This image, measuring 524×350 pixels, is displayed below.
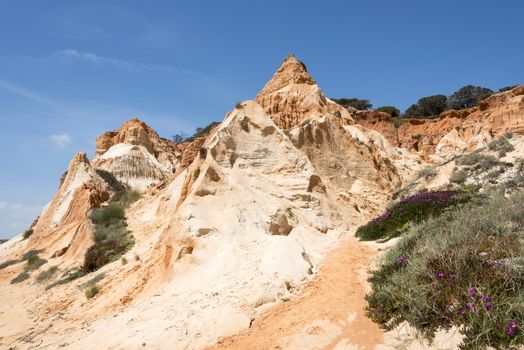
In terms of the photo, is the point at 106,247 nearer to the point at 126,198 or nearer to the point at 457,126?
the point at 126,198

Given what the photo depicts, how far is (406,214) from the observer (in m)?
10.1

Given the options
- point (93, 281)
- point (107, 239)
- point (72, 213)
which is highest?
point (72, 213)

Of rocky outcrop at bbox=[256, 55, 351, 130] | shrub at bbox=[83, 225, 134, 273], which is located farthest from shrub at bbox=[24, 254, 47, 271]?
rocky outcrop at bbox=[256, 55, 351, 130]

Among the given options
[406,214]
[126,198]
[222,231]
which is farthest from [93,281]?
[126,198]

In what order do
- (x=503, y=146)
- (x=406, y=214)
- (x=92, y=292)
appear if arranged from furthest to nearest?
1. (x=503, y=146)
2. (x=406, y=214)
3. (x=92, y=292)

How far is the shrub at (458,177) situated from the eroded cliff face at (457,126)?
53.8 feet

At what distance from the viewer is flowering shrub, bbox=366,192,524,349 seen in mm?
3875

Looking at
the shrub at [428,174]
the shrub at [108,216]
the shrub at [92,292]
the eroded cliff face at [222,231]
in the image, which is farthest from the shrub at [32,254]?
the shrub at [428,174]

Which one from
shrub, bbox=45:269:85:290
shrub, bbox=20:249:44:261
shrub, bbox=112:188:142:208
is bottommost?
shrub, bbox=45:269:85:290

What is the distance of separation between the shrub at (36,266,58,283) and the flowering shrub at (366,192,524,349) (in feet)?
41.6

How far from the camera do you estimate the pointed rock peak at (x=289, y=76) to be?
24.5 m

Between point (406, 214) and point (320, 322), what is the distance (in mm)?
5735

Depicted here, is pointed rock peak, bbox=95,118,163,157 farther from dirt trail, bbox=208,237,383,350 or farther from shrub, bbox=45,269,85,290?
dirt trail, bbox=208,237,383,350

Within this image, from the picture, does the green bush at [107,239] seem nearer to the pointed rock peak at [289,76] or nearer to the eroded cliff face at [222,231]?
the eroded cliff face at [222,231]
